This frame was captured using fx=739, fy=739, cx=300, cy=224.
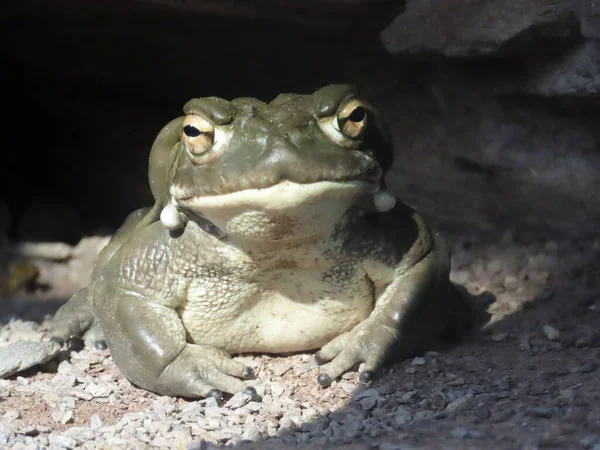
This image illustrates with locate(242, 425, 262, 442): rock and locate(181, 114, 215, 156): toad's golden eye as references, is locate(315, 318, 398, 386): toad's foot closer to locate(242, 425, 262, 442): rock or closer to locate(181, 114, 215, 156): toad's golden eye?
locate(242, 425, 262, 442): rock

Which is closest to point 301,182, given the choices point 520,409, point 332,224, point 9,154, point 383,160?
point 332,224

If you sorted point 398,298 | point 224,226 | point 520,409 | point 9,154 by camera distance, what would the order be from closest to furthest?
point 520,409 → point 224,226 → point 398,298 → point 9,154

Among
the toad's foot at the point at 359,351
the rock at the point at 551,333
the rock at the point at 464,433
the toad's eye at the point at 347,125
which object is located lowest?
the rock at the point at 551,333

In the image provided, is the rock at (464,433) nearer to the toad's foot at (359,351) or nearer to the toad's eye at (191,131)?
the toad's foot at (359,351)

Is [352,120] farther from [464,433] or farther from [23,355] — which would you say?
[23,355]

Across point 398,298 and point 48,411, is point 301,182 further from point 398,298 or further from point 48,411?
point 48,411

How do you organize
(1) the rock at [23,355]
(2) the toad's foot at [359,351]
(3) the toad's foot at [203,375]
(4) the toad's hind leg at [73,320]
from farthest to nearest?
(4) the toad's hind leg at [73,320], (1) the rock at [23,355], (2) the toad's foot at [359,351], (3) the toad's foot at [203,375]

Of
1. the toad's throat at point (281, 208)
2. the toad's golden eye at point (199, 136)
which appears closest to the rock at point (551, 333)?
the toad's throat at point (281, 208)
